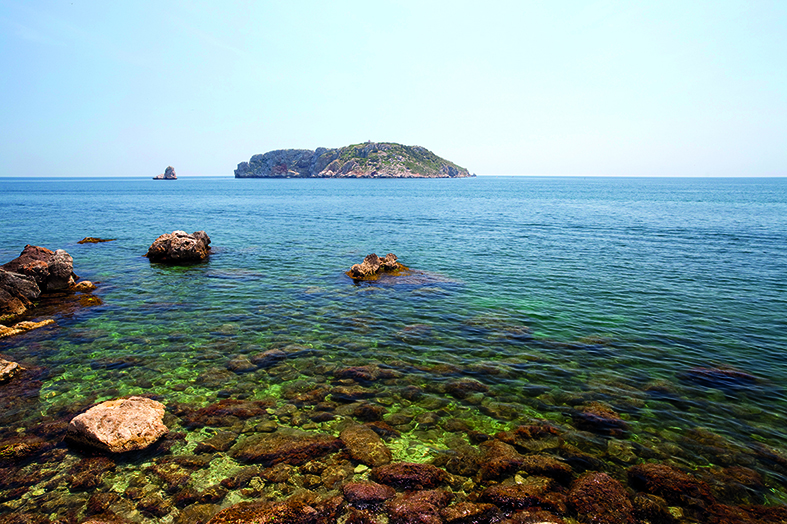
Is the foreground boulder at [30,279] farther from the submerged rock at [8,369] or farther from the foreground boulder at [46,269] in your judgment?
the submerged rock at [8,369]

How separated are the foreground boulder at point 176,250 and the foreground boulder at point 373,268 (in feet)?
47.3

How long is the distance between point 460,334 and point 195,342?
11.4m

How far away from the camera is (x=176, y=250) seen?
1221 inches

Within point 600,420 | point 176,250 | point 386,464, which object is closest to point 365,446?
point 386,464

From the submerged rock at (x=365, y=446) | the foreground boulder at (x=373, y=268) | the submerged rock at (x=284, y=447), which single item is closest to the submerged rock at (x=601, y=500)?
the submerged rock at (x=365, y=446)

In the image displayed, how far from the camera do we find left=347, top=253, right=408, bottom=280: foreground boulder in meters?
26.3

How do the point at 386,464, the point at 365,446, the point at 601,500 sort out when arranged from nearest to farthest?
the point at 601,500 → the point at 386,464 → the point at 365,446

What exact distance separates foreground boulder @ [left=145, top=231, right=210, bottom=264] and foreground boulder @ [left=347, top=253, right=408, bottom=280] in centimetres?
1443

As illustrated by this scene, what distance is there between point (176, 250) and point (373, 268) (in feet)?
55.4

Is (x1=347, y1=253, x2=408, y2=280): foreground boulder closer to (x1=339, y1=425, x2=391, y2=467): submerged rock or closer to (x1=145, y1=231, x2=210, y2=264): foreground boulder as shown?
(x1=145, y1=231, x2=210, y2=264): foreground boulder

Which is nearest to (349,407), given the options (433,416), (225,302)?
(433,416)

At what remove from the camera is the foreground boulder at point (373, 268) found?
86.4 ft

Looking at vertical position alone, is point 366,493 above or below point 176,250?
below

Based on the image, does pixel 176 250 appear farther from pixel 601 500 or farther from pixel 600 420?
pixel 601 500
